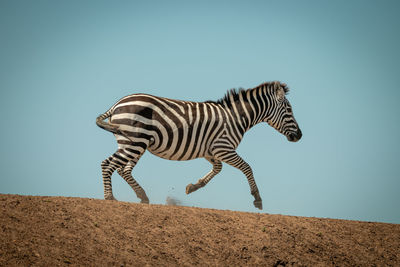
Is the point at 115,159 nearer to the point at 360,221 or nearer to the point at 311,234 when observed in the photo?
the point at 311,234

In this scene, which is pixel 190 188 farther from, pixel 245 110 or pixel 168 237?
pixel 168 237

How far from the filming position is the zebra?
11.1m

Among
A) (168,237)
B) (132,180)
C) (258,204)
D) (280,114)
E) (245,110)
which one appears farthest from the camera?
(280,114)

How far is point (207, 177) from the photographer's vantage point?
13727 millimetres

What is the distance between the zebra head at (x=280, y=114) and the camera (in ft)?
47.0

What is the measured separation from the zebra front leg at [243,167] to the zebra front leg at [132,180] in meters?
2.61

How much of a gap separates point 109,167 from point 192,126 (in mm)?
2819

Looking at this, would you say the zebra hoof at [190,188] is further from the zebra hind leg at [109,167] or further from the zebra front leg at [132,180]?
the zebra hind leg at [109,167]

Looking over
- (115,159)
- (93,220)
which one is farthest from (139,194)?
(93,220)

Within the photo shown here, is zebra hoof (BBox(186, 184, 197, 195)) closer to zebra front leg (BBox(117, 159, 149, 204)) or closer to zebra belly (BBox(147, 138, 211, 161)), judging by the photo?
zebra belly (BBox(147, 138, 211, 161))

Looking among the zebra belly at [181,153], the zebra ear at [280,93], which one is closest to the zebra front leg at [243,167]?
the zebra belly at [181,153]

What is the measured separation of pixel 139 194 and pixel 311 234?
16.7ft

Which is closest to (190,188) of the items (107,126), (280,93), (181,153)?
(181,153)

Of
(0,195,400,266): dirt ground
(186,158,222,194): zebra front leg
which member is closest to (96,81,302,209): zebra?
(186,158,222,194): zebra front leg
